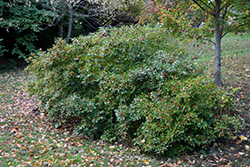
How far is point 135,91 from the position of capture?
Answer: 15.6 ft

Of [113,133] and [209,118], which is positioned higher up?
[209,118]

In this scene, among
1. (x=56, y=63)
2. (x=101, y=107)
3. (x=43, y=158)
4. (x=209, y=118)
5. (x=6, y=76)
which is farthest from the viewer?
(x=6, y=76)

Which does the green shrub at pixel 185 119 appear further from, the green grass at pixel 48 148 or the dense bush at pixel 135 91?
the green grass at pixel 48 148

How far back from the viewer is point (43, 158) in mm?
3848

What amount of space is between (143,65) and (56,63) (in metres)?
2.43

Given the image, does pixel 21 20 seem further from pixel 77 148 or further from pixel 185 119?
pixel 185 119

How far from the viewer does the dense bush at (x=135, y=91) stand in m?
4.06

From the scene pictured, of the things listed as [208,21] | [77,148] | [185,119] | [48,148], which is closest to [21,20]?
[48,148]

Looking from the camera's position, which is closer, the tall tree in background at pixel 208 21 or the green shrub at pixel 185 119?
the green shrub at pixel 185 119

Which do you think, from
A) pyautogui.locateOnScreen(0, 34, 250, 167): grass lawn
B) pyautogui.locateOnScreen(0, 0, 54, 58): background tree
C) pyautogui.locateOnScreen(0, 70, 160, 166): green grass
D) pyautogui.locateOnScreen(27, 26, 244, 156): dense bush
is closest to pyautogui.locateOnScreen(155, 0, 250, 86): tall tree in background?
pyautogui.locateOnScreen(27, 26, 244, 156): dense bush

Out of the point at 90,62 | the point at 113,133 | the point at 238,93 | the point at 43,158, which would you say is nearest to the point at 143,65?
the point at 90,62

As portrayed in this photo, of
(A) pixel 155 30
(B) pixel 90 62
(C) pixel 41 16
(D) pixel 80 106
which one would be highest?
(C) pixel 41 16

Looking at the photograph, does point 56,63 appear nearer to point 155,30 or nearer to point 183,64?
point 155,30

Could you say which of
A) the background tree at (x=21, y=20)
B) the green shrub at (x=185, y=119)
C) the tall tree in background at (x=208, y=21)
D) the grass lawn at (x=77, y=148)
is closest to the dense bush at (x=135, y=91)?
the green shrub at (x=185, y=119)
